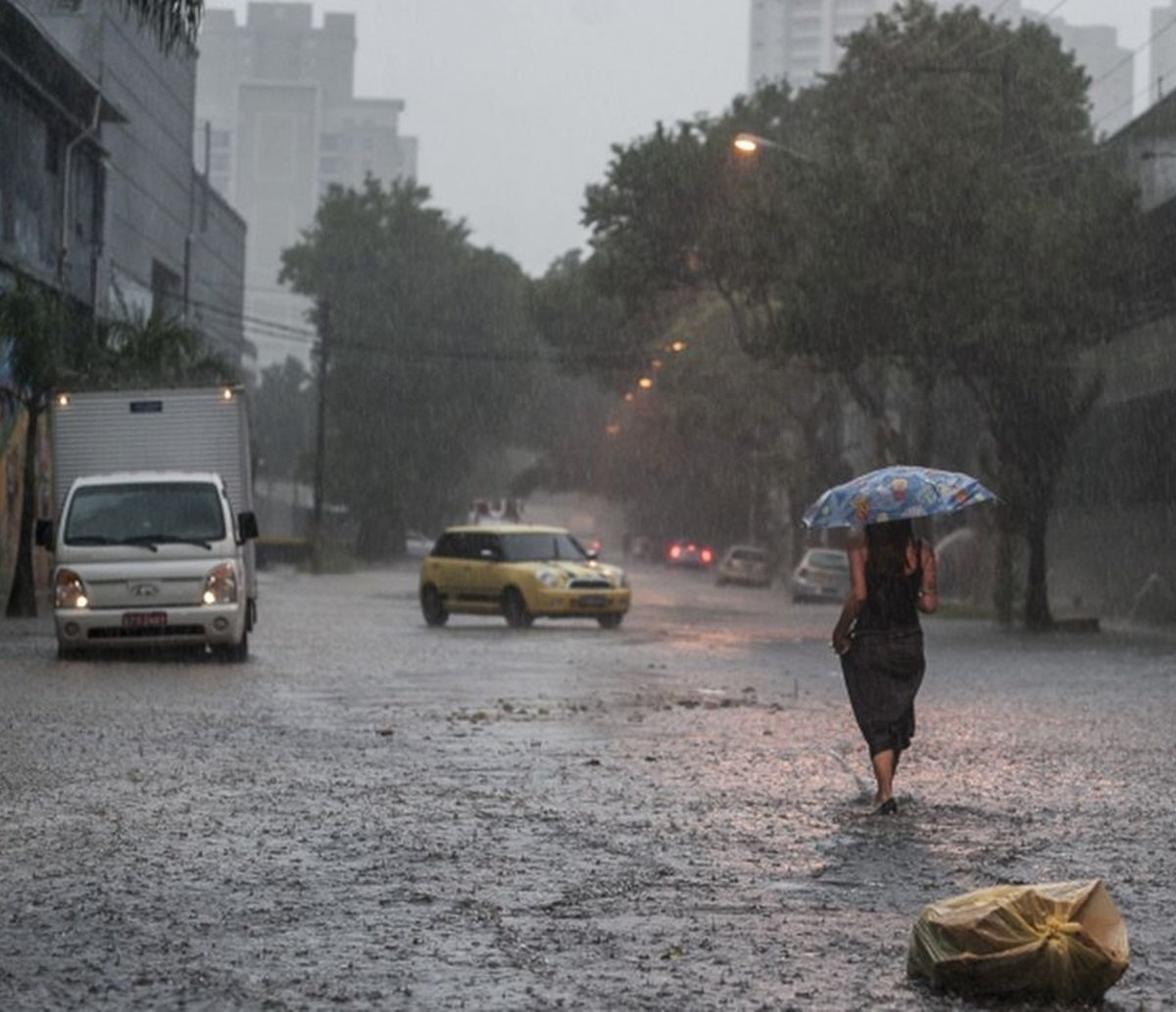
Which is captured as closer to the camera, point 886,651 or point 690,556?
point 886,651

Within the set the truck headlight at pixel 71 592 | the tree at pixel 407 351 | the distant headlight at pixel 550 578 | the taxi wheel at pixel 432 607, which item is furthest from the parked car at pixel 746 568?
the truck headlight at pixel 71 592

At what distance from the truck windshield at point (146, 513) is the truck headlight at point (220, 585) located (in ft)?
1.36

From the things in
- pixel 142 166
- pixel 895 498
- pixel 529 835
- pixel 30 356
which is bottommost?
pixel 529 835

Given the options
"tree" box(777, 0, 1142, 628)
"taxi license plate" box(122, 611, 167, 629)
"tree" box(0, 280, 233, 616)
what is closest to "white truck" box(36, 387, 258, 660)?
"taxi license plate" box(122, 611, 167, 629)

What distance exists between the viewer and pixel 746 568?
7281 cm

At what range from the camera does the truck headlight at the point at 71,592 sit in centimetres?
2448

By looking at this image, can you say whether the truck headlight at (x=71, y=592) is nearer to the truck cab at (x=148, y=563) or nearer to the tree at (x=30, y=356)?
the truck cab at (x=148, y=563)

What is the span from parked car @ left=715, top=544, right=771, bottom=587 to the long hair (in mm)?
59566

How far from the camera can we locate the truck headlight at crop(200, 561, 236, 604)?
2477 cm

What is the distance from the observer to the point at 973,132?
1610 inches

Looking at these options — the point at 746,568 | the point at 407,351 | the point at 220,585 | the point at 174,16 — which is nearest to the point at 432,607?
the point at 220,585

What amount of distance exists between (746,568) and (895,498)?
60168 millimetres

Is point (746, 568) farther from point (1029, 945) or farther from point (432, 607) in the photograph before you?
point (1029, 945)

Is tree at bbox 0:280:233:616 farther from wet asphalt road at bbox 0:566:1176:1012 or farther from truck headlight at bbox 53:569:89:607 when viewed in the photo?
wet asphalt road at bbox 0:566:1176:1012
